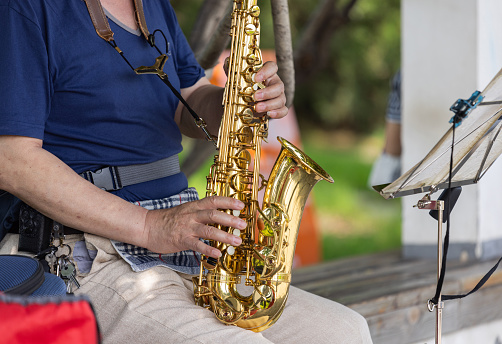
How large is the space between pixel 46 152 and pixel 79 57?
0.28 m

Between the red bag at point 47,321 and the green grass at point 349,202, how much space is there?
247 inches

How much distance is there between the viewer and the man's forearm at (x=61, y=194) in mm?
1637

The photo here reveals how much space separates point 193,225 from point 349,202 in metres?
7.92

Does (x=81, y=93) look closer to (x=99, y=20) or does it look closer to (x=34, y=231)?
(x=99, y=20)

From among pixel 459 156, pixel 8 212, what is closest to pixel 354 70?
pixel 459 156

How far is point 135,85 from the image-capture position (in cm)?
187

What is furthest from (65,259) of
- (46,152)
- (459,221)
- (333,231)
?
(333,231)

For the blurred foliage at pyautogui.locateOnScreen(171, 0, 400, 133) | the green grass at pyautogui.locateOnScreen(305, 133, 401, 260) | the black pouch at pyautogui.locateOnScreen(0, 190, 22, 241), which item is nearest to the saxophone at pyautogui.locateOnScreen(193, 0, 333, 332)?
the black pouch at pyautogui.locateOnScreen(0, 190, 22, 241)

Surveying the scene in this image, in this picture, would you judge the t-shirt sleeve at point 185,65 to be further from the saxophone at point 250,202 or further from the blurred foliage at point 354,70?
the blurred foliage at point 354,70

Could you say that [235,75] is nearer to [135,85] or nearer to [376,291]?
[135,85]

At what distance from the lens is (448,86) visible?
3553 millimetres

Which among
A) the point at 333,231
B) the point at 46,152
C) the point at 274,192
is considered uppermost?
the point at 46,152

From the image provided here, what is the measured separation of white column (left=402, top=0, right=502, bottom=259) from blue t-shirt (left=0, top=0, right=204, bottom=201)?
80.0 inches

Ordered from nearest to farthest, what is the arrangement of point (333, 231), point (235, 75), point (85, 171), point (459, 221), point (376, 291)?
point (85, 171), point (235, 75), point (376, 291), point (459, 221), point (333, 231)
